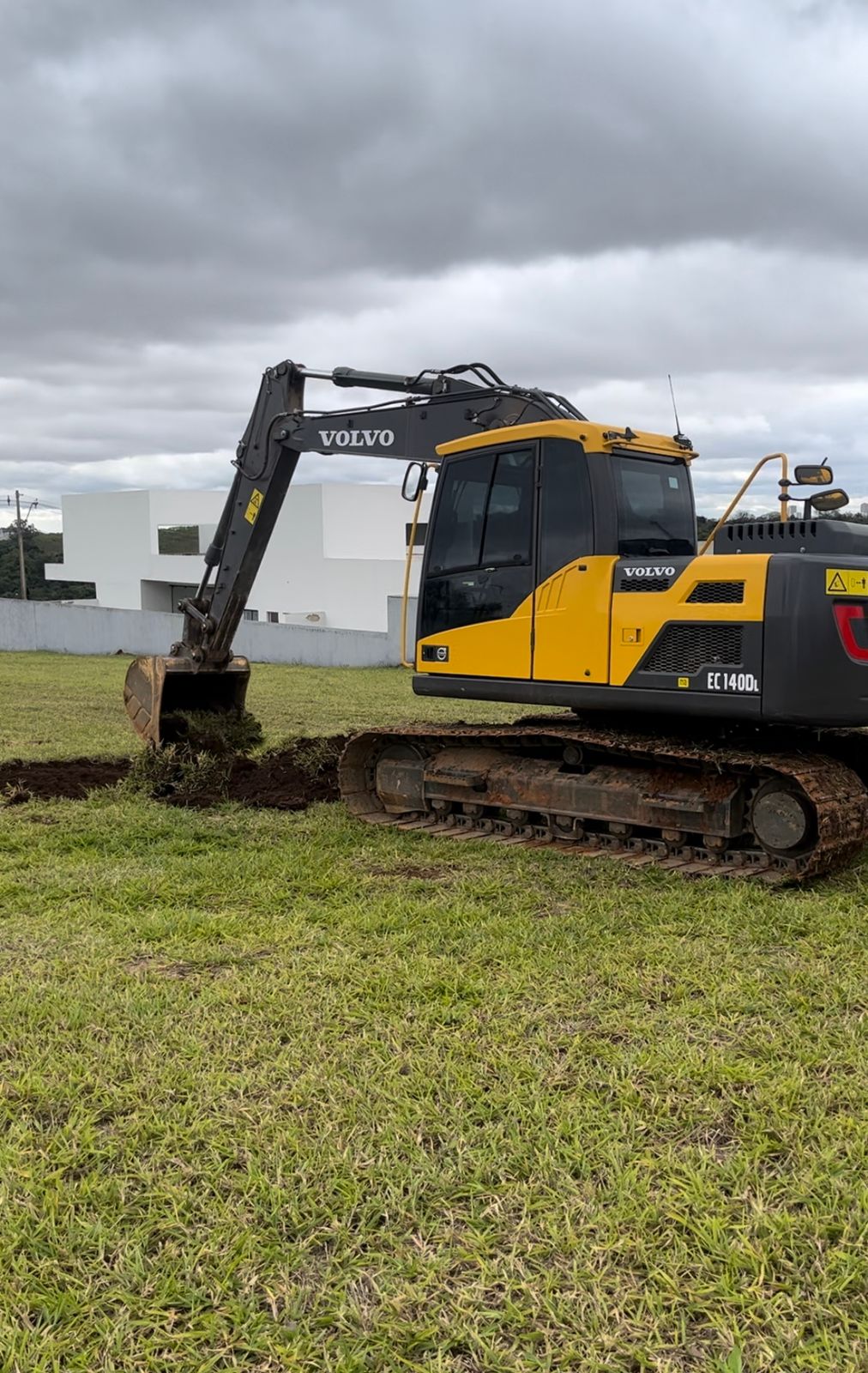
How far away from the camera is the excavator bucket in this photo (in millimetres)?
10297

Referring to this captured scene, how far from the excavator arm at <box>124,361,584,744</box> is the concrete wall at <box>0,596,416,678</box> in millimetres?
13676

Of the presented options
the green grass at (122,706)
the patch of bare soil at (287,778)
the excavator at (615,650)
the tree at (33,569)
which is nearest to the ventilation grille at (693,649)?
the excavator at (615,650)

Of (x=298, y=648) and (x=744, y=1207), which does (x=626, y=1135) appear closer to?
(x=744, y=1207)

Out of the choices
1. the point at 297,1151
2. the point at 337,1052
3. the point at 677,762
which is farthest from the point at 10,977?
the point at 677,762

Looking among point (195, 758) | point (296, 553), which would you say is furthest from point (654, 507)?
point (296, 553)

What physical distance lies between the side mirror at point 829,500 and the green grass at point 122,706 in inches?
290

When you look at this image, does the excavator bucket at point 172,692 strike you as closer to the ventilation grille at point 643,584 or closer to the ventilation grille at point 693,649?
the ventilation grille at point 643,584

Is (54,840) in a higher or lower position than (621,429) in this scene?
lower

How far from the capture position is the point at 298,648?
94.9 feet

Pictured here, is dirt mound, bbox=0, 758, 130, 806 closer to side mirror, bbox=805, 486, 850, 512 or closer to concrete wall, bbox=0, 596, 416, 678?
side mirror, bbox=805, 486, 850, 512

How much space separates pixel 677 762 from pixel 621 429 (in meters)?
2.30

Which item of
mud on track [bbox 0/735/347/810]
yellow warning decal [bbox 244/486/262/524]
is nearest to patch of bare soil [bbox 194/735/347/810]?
mud on track [bbox 0/735/347/810]

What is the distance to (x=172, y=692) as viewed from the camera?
10.7 meters

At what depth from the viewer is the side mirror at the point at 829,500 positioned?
7.26 m
